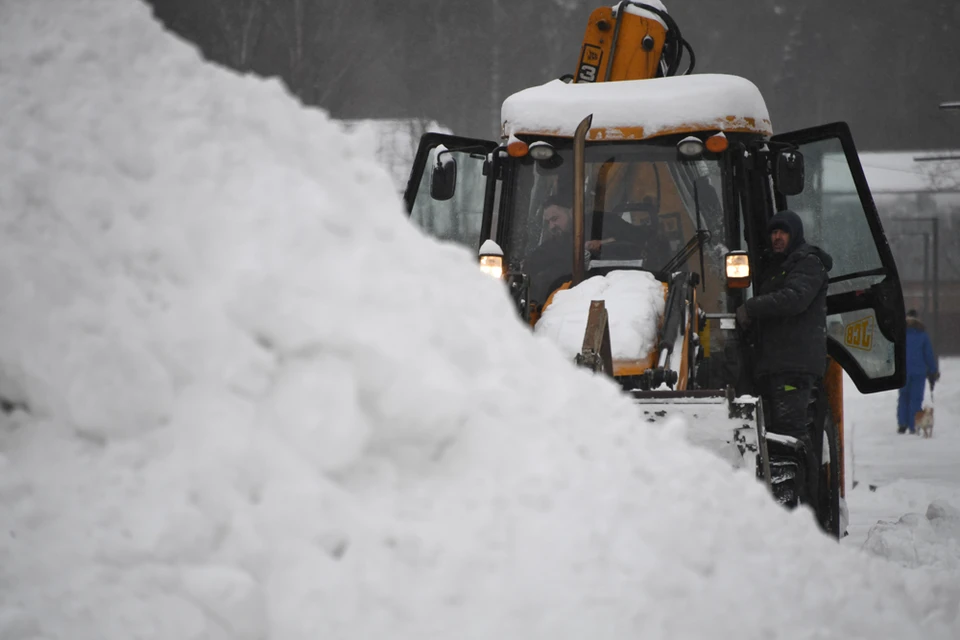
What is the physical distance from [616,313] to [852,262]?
2054 mm

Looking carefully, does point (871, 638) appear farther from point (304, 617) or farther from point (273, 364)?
point (273, 364)

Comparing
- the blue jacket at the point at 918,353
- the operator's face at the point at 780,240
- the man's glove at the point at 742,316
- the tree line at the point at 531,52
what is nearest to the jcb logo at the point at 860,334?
the operator's face at the point at 780,240

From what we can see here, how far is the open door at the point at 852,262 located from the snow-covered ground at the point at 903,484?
0.93m

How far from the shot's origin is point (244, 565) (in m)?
2.01

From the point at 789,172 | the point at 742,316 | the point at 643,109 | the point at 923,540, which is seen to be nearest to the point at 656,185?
the point at 643,109

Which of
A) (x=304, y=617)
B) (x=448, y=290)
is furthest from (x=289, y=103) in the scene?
(x=304, y=617)

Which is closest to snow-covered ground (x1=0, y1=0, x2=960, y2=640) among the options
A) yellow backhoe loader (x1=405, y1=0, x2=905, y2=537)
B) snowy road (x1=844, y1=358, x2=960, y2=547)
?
yellow backhoe loader (x1=405, y1=0, x2=905, y2=537)

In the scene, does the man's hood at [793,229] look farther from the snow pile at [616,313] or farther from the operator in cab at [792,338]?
the snow pile at [616,313]

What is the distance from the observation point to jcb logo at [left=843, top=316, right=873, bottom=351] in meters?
6.02

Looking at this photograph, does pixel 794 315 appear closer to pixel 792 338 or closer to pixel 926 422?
pixel 792 338

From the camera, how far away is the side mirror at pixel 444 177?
5.66 m

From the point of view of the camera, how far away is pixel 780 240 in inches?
213

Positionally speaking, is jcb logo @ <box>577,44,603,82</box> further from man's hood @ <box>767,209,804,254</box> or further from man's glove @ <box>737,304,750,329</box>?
man's glove @ <box>737,304,750,329</box>

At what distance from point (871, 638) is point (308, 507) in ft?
5.14
